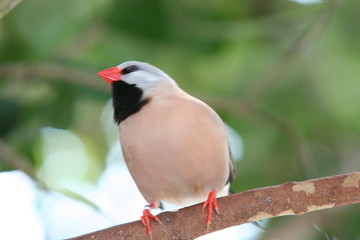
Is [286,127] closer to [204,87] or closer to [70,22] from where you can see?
[204,87]

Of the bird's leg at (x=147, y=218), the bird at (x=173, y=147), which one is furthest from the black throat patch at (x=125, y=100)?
the bird's leg at (x=147, y=218)

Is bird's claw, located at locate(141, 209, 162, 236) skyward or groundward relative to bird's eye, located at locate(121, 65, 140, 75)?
groundward

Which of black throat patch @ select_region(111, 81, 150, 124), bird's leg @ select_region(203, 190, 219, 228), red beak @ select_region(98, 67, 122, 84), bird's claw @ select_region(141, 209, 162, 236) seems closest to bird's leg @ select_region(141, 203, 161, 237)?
bird's claw @ select_region(141, 209, 162, 236)

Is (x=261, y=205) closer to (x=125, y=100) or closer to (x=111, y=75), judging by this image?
(x=125, y=100)

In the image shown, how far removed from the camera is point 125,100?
375 cm

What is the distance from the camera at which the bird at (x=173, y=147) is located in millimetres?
3434

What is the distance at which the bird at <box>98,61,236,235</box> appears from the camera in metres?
3.43

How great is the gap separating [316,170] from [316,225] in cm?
41

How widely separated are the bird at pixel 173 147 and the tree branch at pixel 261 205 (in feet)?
0.35

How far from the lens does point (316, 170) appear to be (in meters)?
4.90

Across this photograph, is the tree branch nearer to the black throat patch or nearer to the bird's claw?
the bird's claw

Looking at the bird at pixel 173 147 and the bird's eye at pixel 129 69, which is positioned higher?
the bird's eye at pixel 129 69

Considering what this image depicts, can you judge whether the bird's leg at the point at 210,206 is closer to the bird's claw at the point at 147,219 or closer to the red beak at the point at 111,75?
the bird's claw at the point at 147,219

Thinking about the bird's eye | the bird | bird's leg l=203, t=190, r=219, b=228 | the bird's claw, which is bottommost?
the bird's claw
